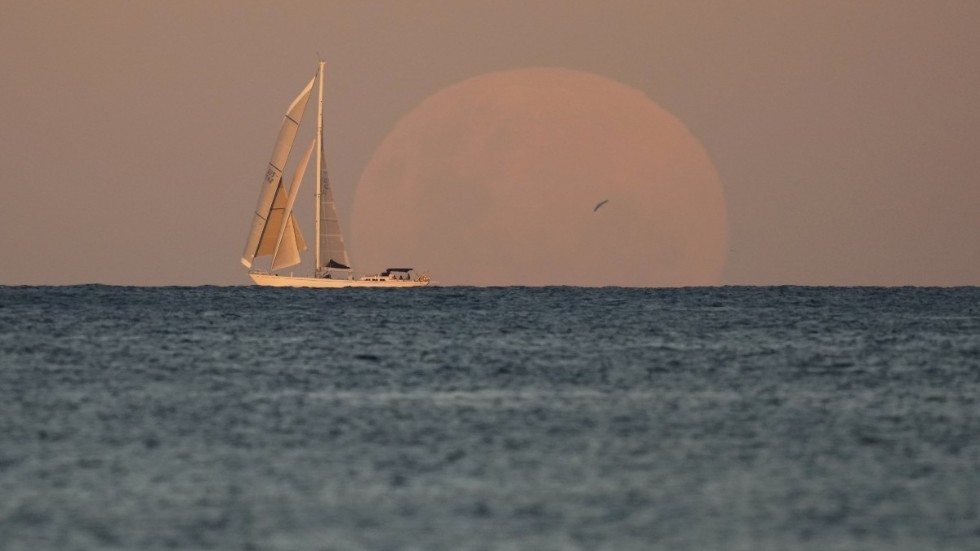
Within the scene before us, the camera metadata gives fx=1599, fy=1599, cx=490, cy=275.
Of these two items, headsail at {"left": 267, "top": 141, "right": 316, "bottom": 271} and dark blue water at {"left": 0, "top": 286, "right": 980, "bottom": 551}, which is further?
headsail at {"left": 267, "top": 141, "right": 316, "bottom": 271}

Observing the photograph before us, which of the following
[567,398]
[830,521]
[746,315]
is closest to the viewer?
[830,521]

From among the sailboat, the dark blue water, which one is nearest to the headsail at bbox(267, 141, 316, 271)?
the sailboat

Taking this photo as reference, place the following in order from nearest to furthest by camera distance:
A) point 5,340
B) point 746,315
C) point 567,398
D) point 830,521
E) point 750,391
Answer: point 830,521 → point 567,398 → point 750,391 → point 5,340 → point 746,315

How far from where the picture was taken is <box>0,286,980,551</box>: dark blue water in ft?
86.9

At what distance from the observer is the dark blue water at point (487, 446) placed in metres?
26.5

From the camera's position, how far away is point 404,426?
40344 millimetres

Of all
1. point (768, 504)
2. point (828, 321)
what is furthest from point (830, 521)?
point (828, 321)

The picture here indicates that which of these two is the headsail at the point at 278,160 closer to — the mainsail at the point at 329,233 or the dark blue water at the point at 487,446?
the mainsail at the point at 329,233

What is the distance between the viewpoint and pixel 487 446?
36.4 metres

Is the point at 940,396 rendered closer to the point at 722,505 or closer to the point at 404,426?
the point at 404,426

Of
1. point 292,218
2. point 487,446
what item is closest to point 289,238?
point 292,218

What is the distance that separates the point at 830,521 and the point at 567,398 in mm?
21545

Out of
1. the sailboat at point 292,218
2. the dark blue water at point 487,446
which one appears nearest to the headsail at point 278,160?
the sailboat at point 292,218

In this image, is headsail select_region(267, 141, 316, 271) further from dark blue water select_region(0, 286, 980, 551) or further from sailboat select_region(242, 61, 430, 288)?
dark blue water select_region(0, 286, 980, 551)
